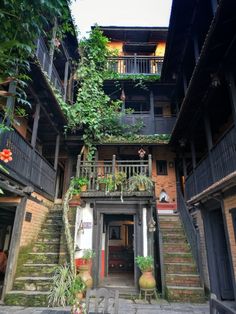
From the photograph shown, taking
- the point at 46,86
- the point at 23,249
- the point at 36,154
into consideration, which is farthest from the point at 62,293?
the point at 46,86

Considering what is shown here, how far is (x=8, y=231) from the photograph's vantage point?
10.4 metres

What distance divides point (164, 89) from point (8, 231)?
1052 centimetres

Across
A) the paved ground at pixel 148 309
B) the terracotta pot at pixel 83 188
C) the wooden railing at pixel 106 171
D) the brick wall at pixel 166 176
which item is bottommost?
the paved ground at pixel 148 309

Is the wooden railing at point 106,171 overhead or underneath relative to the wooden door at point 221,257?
overhead

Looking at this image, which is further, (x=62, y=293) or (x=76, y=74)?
(x=76, y=74)

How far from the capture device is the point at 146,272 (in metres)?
6.52

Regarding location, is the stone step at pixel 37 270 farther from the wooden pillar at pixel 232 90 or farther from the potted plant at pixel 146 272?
the wooden pillar at pixel 232 90

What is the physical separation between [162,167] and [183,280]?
5951mm

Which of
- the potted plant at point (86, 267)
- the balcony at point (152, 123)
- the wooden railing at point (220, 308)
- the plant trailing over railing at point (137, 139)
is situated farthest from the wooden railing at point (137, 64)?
the wooden railing at point (220, 308)

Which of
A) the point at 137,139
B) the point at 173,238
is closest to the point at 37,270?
the point at 173,238

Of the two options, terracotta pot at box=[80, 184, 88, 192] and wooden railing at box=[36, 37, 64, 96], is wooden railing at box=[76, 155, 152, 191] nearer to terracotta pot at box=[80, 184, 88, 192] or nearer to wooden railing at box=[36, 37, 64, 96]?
terracotta pot at box=[80, 184, 88, 192]

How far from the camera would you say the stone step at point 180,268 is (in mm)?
6777

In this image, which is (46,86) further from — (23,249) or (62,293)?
(62,293)

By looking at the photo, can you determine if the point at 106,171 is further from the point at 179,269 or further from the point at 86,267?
the point at 179,269
